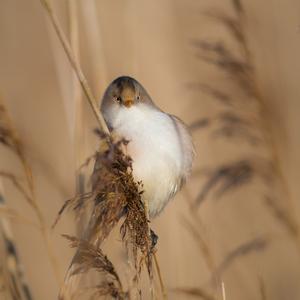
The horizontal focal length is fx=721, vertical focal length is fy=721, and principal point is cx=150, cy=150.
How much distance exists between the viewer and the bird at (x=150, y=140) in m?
2.47

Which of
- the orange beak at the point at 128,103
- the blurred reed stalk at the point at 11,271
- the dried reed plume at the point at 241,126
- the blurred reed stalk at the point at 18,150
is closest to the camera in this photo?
the blurred reed stalk at the point at 18,150

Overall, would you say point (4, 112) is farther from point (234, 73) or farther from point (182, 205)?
point (182, 205)

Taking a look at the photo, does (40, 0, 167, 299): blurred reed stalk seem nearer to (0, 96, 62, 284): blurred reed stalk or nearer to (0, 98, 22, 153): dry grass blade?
(0, 96, 62, 284): blurred reed stalk

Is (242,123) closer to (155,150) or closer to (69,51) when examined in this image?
(155,150)

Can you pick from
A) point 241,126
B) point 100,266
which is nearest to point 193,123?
point 241,126

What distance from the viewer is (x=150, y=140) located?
2498mm

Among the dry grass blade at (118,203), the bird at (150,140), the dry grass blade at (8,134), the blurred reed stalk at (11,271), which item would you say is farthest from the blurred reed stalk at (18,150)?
the bird at (150,140)

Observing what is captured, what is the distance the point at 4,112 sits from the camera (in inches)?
76.2

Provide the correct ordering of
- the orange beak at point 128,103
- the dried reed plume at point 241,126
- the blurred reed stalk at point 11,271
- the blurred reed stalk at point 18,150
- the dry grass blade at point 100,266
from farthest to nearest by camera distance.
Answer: the orange beak at point 128,103 < the dried reed plume at point 241,126 < the blurred reed stalk at point 11,271 < the blurred reed stalk at point 18,150 < the dry grass blade at point 100,266

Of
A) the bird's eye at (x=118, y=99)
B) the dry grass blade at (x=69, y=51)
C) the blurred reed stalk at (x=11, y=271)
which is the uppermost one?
the dry grass blade at (x=69, y=51)

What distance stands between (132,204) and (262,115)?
874 millimetres

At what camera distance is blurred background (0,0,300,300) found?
8.21 ft

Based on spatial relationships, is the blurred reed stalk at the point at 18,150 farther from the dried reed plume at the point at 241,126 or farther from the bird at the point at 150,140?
the dried reed plume at the point at 241,126

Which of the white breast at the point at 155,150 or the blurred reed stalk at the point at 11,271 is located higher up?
the white breast at the point at 155,150
